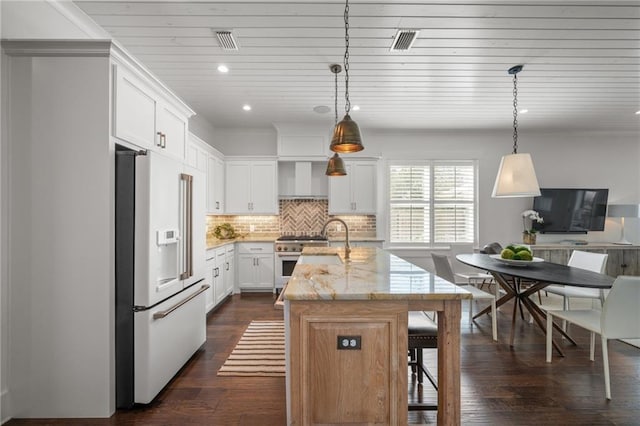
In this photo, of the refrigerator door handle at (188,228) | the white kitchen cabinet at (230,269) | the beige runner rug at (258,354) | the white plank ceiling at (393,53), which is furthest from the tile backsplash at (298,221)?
the refrigerator door handle at (188,228)

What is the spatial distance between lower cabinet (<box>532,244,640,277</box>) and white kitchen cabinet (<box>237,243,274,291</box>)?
4.60 metres

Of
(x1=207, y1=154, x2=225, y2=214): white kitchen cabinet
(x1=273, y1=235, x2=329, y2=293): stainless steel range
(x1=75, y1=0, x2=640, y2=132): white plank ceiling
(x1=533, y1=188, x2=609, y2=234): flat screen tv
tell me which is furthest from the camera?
(x1=533, y1=188, x2=609, y2=234): flat screen tv

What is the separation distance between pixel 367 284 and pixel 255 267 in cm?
388

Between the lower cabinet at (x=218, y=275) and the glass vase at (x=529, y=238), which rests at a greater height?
the glass vase at (x=529, y=238)

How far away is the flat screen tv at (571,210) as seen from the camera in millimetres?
5848

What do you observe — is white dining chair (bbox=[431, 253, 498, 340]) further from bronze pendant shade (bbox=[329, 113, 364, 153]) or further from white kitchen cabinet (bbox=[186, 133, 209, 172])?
white kitchen cabinet (bbox=[186, 133, 209, 172])

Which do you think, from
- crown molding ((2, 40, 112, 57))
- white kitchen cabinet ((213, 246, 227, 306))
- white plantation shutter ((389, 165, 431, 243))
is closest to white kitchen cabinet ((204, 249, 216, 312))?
white kitchen cabinet ((213, 246, 227, 306))

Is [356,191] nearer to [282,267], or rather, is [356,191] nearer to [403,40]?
[282,267]

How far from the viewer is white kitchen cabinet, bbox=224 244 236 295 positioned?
4.88 metres

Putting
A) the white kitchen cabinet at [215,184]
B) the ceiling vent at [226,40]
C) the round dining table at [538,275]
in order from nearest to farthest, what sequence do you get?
1. the round dining table at [538,275]
2. the ceiling vent at [226,40]
3. the white kitchen cabinet at [215,184]

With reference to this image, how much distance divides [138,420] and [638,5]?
4.68 m

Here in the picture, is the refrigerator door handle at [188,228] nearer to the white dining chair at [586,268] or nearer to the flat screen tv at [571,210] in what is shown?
the white dining chair at [586,268]

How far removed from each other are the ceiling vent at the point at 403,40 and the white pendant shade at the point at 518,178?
1.64 m

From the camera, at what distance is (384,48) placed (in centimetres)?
299
